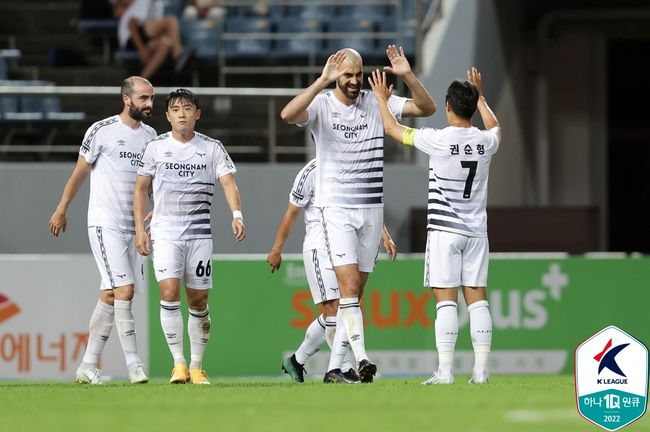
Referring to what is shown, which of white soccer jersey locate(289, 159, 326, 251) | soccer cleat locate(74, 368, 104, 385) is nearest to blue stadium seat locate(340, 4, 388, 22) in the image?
white soccer jersey locate(289, 159, 326, 251)

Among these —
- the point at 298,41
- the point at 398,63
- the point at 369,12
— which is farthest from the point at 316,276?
the point at 369,12

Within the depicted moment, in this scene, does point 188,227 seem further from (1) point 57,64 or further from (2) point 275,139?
(1) point 57,64

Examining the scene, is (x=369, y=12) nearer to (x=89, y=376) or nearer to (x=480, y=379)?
(x=89, y=376)

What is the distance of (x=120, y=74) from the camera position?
1917 centimetres

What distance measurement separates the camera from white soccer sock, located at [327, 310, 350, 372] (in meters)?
10.2

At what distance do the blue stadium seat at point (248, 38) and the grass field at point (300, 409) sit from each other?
31.0 feet

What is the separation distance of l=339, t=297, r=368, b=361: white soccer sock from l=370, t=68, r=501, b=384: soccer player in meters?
0.51

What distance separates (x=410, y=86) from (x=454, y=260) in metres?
1.22

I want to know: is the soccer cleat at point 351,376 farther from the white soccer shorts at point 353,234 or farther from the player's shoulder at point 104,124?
the player's shoulder at point 104,124

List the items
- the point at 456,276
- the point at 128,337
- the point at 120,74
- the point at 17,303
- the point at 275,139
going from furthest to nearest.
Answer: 1. the point at 120,74
2. the point at 275,139
3. the point at 17,303
4. the point at 128,337
5. the point at 456,276

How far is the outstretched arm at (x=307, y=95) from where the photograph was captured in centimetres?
981

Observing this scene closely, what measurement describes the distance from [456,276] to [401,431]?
3501 millimetres

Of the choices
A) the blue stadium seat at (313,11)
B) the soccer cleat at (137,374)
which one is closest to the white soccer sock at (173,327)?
the soccer cleat at (137,374)

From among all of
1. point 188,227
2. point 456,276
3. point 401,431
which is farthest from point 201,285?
point 401,431
